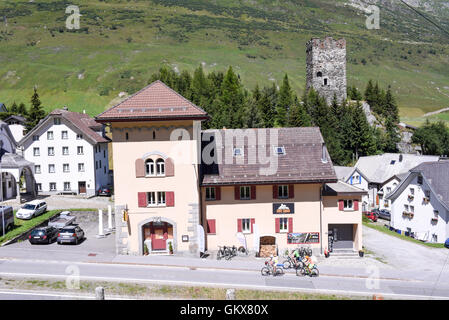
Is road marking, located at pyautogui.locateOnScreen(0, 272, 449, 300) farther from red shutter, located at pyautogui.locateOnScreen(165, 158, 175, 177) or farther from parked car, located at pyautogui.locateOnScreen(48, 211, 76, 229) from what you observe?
parked car, located at pyautogui.locateOnScreen(48, 211, 76, 229)

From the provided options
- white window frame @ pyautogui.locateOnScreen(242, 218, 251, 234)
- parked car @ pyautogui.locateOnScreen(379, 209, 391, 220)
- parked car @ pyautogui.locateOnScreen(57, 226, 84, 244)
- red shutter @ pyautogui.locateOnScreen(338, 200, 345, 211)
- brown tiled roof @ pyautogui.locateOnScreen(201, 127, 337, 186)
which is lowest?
parked car @ pyautogui.locateOnScreen(379, 209, 391, 220)

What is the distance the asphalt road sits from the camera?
2439 centimetres

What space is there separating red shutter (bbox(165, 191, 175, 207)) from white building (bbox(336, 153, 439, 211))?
39.1m

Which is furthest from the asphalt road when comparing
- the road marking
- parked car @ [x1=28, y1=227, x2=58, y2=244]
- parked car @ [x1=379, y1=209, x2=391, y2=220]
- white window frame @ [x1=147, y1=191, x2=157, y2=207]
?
parked car @ [x1=379, y1=209, x2=391, y2=220]

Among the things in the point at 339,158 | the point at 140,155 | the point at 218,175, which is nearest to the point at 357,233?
the point at 218,175

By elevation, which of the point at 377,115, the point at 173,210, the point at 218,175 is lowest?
the point at 173,210

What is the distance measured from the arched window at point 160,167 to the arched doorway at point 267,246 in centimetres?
955

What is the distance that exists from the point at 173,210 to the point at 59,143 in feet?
99.8

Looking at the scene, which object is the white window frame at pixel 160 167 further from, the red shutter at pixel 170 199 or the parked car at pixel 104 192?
the parked car at pixel 104 192

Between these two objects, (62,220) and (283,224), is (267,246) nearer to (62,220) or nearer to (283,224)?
(283,224)

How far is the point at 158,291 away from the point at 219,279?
4.20m

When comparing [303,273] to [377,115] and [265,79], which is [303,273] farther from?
[265,79]

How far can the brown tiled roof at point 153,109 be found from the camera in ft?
102

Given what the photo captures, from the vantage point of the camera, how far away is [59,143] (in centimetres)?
5612
